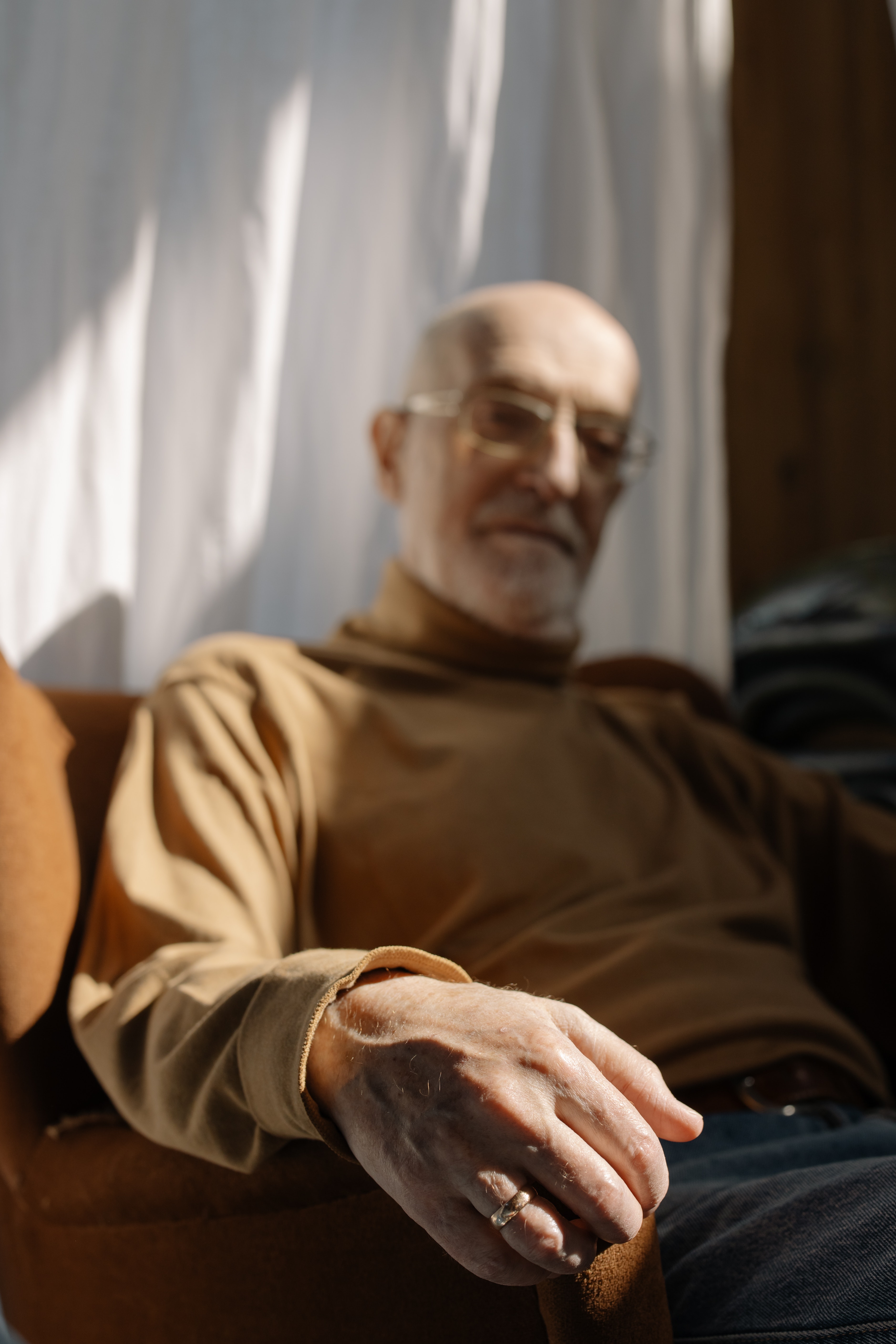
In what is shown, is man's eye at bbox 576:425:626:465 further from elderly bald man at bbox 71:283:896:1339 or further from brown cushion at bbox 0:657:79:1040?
brown cushion at bbox 0:657:79:1040

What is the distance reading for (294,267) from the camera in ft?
5.33

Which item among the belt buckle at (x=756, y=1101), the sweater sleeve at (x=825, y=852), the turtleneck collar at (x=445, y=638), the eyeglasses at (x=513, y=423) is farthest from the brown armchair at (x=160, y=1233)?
the sweater sleeve at (x=825, y=852)

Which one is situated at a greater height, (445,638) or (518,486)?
(518,486)

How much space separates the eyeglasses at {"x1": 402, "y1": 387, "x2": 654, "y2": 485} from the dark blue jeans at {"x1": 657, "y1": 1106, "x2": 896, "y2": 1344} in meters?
0.82

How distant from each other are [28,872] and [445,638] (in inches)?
23.2

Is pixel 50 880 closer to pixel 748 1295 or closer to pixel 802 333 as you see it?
pixel 748 1295

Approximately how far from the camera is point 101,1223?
26.0 inches

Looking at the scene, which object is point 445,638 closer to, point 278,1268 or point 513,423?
point 513,423

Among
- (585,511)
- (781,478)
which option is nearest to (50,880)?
(585,511)

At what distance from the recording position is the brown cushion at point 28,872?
29.7 inches

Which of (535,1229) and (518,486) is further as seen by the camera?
(518,486)

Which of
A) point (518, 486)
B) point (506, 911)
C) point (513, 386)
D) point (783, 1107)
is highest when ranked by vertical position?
point (513, 386)

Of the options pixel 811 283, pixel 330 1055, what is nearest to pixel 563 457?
pixel 330 1055

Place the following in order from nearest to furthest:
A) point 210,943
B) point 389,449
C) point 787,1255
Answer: point 787,1255, point 210,943, point 389,449
